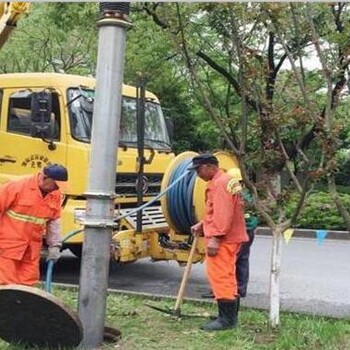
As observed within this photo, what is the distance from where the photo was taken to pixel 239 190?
590cm

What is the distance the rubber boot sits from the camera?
5.89 m

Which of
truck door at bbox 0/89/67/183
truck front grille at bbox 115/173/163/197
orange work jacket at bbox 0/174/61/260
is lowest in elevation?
orange work jacket at bbox 0/174/61/260

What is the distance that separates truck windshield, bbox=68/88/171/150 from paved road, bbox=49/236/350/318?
1.75m

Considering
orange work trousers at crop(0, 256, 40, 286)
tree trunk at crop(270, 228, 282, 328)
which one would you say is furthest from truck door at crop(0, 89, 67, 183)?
tree trunk at crop(270, 228, 282, 328)

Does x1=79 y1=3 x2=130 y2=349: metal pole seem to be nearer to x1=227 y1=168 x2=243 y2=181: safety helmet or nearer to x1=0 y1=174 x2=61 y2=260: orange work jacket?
x1=0 y1=174 x2=61 y2=260: orange work jacket

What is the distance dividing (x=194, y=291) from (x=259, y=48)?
3.37 metres

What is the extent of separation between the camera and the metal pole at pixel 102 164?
Answer: 514 cm

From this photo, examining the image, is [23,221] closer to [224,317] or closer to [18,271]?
[18,271]

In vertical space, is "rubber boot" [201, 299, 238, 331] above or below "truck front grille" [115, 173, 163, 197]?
below

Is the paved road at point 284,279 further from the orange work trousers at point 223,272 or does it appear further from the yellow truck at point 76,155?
the orange work trousers at point 223,272

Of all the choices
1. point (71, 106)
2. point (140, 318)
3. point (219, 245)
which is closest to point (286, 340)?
point (219, 245)

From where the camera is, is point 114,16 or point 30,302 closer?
point 30,302

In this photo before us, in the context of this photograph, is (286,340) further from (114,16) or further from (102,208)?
(114,16)

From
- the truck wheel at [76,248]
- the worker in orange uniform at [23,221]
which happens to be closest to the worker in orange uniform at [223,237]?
the worker in orange uniform at [23,221]
